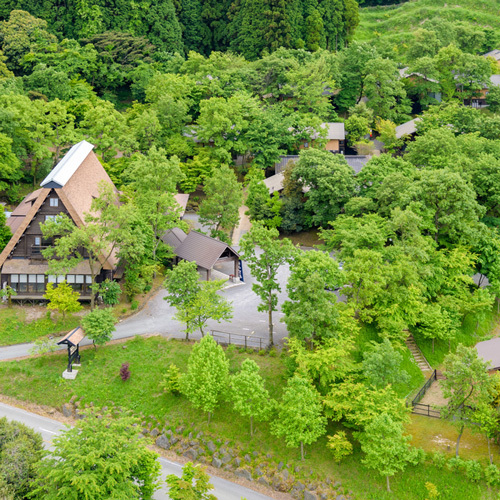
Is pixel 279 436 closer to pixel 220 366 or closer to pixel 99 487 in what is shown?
pixel 220 366

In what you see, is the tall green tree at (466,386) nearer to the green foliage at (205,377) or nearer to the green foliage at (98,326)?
the green foliage at (205,377)

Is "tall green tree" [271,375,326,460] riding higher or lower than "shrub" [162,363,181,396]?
higher

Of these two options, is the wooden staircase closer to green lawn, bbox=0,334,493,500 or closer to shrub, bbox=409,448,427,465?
green lawn, bbox=0,334,493,500

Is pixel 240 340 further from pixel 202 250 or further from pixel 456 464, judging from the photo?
pixel 456 464

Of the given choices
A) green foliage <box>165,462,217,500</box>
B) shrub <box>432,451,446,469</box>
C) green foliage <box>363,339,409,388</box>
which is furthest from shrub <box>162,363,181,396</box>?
shrub <box>432,451,446,469</box>

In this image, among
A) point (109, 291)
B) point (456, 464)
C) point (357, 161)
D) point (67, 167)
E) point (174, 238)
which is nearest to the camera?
point (456, 464)

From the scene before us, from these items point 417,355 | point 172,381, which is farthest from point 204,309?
point 417,355
